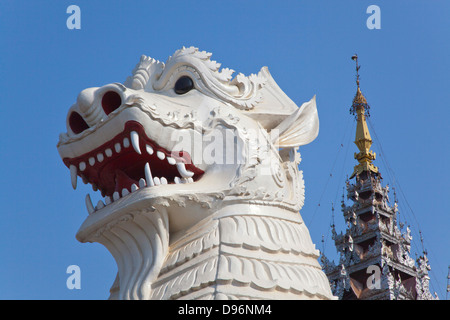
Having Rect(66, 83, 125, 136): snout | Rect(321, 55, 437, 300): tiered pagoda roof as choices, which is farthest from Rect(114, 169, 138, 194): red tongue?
Rect(321, 55, 437, 300): tiered pagoda roof

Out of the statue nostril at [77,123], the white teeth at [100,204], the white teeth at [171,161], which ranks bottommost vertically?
the white teeth at [100,204]

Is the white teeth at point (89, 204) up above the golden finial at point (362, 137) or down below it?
below

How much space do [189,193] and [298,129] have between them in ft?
5.07

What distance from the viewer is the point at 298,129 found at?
794 cm

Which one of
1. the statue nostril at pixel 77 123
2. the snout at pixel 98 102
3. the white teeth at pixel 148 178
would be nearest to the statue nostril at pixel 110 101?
the snout at pixel 98 102

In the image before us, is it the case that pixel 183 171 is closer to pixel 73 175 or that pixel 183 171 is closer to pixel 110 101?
pixel 110 101

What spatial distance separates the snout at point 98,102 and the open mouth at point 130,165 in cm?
28

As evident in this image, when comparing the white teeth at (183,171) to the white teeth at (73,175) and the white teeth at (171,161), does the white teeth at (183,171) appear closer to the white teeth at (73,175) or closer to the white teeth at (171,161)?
the white teeth at (171,161)

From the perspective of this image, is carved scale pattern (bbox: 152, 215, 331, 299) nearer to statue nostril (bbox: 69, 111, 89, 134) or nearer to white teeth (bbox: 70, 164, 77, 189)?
white teeth (bbox: 70, 164, 77, 189)

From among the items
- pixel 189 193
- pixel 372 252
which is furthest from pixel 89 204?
pixel 372 252

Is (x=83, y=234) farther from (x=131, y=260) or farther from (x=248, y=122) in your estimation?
(x=248, y=122)

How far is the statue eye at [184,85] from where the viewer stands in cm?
781

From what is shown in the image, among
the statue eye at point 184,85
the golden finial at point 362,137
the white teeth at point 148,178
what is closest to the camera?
the white teeth at point 148,178
